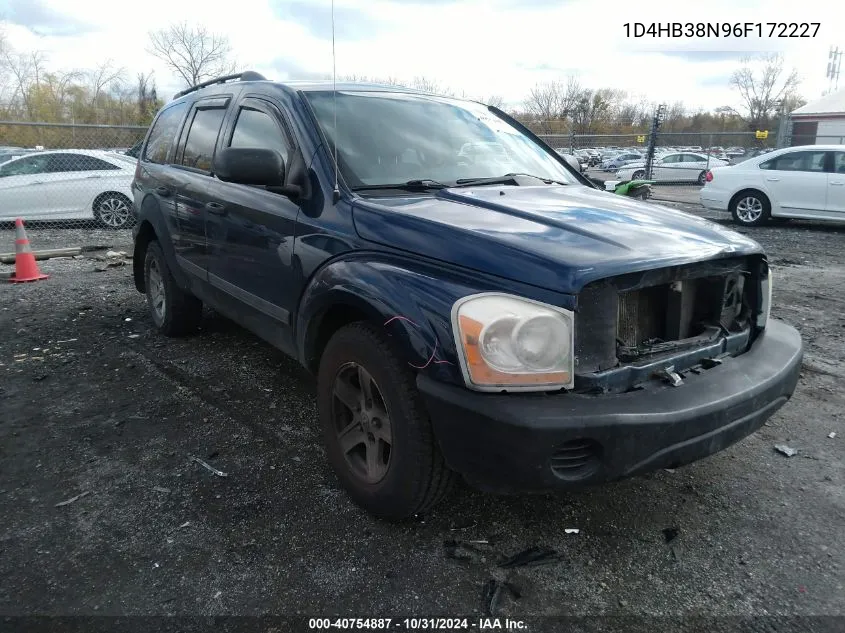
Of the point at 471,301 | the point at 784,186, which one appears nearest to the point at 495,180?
the point at 471,301

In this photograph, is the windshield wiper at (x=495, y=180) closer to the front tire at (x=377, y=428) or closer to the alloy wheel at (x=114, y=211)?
the front tire at (x=377, y=428)

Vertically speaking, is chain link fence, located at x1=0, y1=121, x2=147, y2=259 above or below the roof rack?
below

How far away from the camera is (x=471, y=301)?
2.22 metres

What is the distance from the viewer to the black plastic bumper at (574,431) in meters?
2.13

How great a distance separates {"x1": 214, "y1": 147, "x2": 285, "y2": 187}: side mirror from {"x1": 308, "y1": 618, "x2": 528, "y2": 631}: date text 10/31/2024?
187cm

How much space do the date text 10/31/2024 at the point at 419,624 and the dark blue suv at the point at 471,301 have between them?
459mm

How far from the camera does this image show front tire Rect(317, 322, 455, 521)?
2445 millimetres

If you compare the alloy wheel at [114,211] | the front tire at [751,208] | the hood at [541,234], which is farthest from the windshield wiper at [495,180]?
the front tire at [751,208]

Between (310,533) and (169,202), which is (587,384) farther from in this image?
(169,202)

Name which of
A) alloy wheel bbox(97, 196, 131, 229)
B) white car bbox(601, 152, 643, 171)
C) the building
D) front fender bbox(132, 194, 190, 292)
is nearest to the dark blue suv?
front fender bbox(132, 194, 190, 292)

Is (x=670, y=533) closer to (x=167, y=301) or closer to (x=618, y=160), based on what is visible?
(x=167, y=301)

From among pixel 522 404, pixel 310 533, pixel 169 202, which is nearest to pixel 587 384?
pixel 522 404

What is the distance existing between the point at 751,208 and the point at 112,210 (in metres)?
11.8

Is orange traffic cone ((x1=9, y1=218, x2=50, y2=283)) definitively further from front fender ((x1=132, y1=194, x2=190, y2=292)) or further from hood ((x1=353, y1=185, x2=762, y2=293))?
hood ((x1=353, y1=185, x2=762, y2=293))
